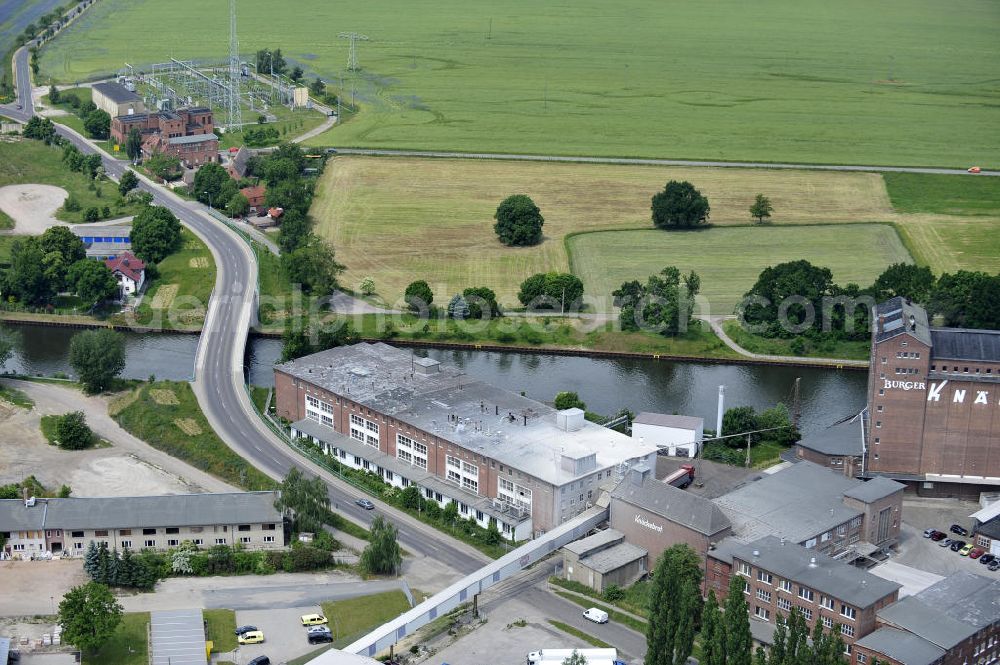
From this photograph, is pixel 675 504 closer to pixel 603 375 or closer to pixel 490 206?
pixel 603 375

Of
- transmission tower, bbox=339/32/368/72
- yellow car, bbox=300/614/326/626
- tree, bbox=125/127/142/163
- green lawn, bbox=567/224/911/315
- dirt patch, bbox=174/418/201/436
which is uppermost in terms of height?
transmission tower, bbox=339/32/368/72

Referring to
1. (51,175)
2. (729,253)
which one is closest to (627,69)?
(729,253)

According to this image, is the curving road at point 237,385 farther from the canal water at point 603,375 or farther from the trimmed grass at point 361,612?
the trimmed grass at point 361,612

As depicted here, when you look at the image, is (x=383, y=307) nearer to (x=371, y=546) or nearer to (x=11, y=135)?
(x=371, y=546)

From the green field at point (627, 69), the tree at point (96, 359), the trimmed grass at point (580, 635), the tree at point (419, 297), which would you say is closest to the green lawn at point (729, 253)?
the tree at point (419, 297)

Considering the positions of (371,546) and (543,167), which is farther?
(543,167)

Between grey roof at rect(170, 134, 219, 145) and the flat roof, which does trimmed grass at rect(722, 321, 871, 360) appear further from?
grey roof at rect(170, 134, 219, 145)

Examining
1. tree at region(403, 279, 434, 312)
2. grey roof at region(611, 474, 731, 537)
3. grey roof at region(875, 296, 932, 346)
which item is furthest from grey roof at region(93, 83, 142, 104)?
grey roof at region(611, 474, 731, 537)

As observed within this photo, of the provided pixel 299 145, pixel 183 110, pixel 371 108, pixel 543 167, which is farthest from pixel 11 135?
pixel 543 167
